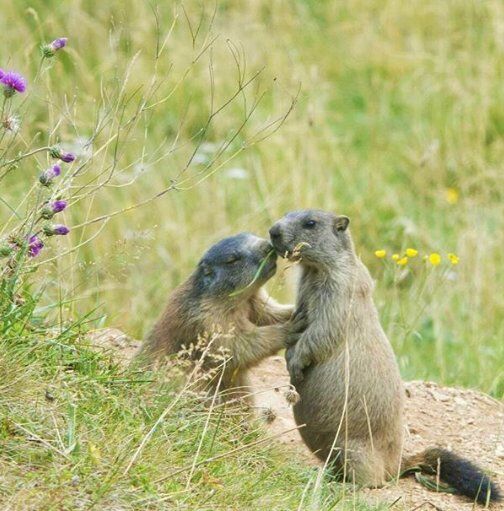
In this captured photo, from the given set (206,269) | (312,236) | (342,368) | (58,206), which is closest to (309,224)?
(312,236)

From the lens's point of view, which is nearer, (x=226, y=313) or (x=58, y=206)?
(x=58, y=206)

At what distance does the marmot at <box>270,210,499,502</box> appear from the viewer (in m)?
5.41

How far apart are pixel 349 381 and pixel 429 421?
1.11 metres

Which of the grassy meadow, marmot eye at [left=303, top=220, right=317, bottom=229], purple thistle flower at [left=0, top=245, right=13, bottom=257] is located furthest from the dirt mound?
purple thistle flower at [left=0, top=245, right=13, bottom=257]

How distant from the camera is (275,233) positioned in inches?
223

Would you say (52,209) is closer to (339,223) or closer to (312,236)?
(312,236)

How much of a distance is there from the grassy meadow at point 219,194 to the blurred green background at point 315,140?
0.9 inches

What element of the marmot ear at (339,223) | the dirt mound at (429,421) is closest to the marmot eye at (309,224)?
the marmot ear at (339,223)

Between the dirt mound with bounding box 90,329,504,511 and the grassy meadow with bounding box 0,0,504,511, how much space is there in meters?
0.34

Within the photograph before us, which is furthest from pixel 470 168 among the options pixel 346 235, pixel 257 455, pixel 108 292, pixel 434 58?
pixel 257 455

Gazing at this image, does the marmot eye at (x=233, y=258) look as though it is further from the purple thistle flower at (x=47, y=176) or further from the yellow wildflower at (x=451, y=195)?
the yellow wildflower at (x=451, y=195)

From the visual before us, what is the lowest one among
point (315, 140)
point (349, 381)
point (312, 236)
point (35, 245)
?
point (315, 140)

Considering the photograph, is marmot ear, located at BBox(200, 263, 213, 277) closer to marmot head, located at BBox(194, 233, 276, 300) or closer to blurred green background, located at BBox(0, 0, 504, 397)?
marmot head, located at BBox(194, 233, 276, 300)

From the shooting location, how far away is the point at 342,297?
558 centimetres
